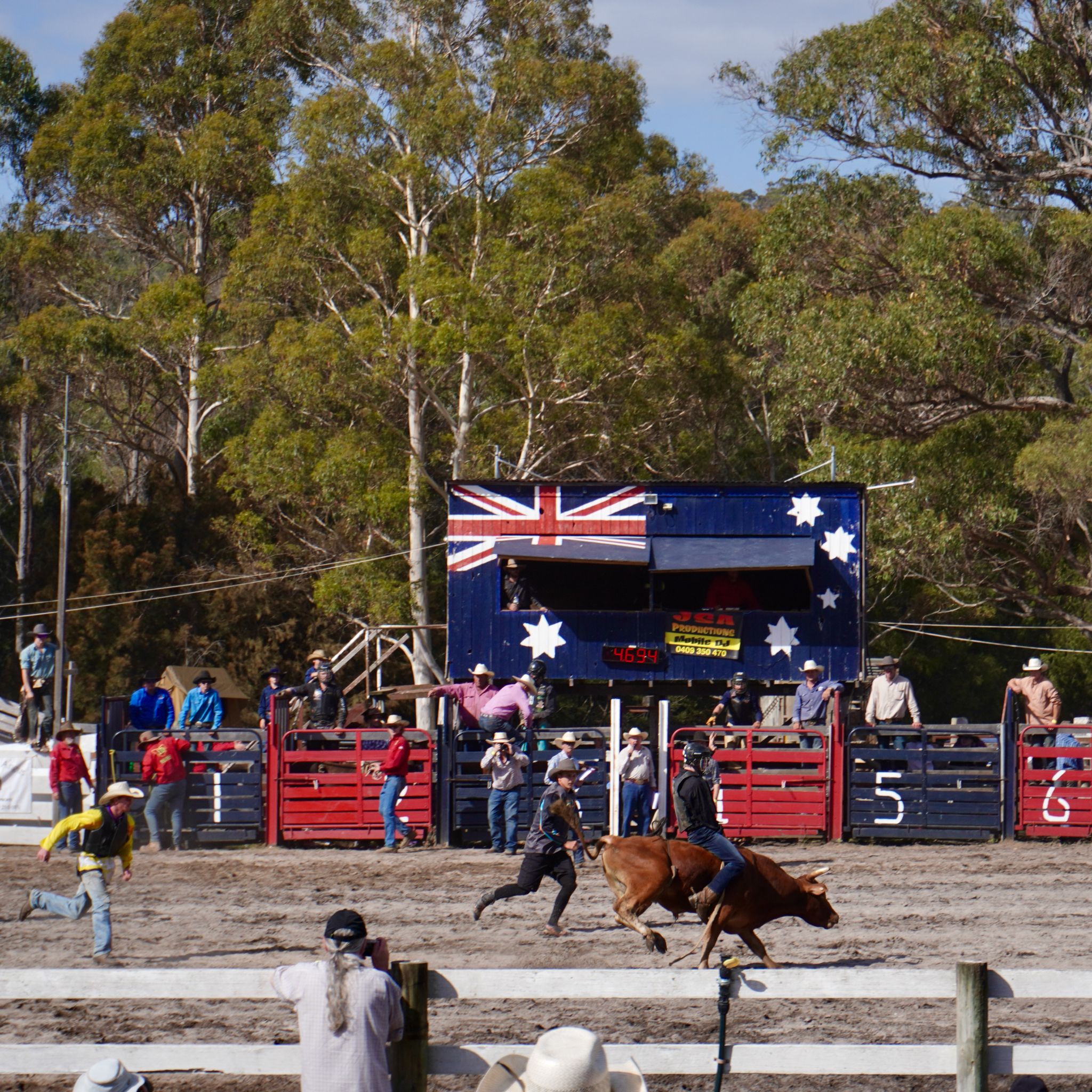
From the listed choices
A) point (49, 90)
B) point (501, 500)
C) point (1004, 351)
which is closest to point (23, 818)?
point (501, 500)

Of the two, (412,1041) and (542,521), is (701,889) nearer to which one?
(412,1041)

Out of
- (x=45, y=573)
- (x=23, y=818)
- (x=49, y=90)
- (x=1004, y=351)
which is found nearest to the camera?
(x=23, y=818)

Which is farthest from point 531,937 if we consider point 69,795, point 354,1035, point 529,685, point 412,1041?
point 69,795

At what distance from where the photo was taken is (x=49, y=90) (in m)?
51.1

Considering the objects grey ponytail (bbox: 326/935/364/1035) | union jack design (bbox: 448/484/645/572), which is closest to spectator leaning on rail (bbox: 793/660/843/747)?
union jack design (bbox: 448/484/645/572)

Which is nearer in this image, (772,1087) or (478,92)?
(772,1087)

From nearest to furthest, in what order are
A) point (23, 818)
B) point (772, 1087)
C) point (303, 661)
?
point (772, 1087) < point (23, 818) < point (303, 661)

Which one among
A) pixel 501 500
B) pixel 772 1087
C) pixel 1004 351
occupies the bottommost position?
pixel 772 1087

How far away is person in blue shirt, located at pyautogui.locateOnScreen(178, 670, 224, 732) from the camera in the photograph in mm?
19891

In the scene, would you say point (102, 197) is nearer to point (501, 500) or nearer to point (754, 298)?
point (754, 298)

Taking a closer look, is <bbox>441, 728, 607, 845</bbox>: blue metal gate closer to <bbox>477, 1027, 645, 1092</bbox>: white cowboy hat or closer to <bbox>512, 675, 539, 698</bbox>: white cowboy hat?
<bbox>512, 675, 539, 698</bbox>: white cowboy hat

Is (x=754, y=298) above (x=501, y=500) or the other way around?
above

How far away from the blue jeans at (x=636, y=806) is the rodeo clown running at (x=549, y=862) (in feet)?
16.2

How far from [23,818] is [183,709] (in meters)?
2.54
